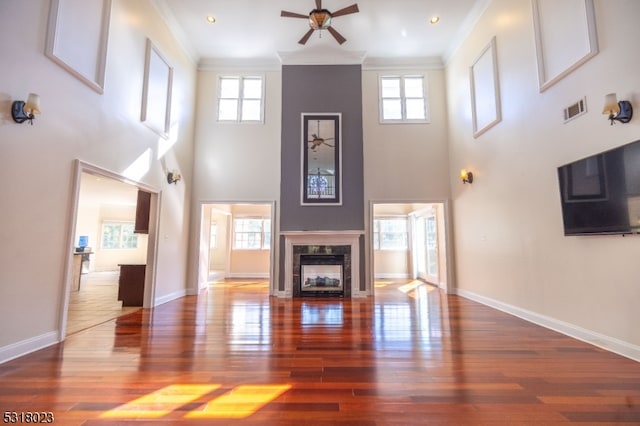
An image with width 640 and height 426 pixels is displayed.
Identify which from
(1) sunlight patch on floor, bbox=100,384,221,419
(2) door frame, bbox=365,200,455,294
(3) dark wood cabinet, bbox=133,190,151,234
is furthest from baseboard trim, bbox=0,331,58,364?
(2) door frame, bbox=365,200,455,294

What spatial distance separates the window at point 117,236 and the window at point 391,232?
9.88m

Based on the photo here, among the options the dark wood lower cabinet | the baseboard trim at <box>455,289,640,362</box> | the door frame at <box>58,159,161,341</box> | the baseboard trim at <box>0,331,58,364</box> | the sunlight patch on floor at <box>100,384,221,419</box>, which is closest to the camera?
the sunlight patch on floor at <box>100,384,221,419</box>

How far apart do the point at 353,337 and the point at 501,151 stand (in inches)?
143

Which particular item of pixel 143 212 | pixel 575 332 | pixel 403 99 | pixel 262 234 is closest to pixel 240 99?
pixel 143 212

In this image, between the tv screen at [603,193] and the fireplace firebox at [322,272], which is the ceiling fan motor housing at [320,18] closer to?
the tv screen at [603,193]

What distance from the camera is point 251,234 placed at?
29.8 ft

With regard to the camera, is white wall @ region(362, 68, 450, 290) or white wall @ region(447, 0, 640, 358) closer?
white wall @ region(447, 0, 640, 358)

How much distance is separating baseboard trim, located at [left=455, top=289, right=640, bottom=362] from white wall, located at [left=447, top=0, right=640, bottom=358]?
0.01m

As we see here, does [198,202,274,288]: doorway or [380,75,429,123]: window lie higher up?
[380,75,429,123]: window

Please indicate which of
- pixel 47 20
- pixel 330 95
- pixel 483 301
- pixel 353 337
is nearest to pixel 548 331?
pixel 483 301

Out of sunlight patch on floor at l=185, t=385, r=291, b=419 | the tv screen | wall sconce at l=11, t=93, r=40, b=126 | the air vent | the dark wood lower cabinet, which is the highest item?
the air vent

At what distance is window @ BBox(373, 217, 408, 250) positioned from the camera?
880 cm

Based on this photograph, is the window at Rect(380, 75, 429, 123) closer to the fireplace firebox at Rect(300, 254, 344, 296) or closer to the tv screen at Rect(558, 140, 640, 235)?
the fireplace firebox at Rect(300, 254, 344, 296)

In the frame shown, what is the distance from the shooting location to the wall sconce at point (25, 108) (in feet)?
8.52
